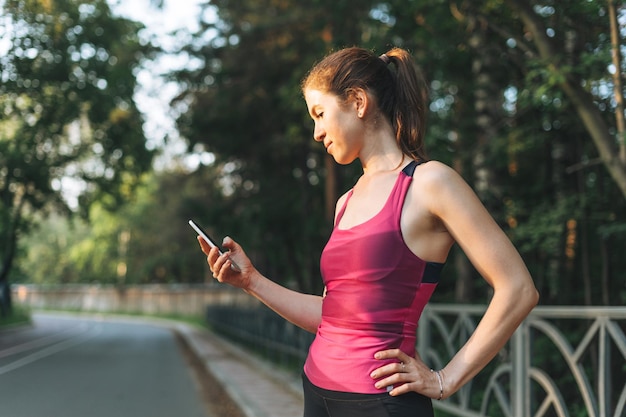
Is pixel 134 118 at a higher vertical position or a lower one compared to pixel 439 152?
higher

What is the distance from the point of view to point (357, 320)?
1688 mm

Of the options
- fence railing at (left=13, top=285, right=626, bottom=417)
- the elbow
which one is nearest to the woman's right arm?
the elbow

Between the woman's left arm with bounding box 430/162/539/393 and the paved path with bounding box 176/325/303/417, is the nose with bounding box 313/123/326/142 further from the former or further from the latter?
the paved path with bounding box 176/325/303/417

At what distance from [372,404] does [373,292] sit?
0.23 metres

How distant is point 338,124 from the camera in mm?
1826

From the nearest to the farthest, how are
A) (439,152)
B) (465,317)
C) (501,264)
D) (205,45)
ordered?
(501,264), (465,317), (439,152), (205,45)

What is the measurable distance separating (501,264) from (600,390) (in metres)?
2.93

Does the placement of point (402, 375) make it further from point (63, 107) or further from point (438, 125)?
point (63, 107)

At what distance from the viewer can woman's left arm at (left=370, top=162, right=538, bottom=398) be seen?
1.63 m

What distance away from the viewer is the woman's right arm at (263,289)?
6.75 feet

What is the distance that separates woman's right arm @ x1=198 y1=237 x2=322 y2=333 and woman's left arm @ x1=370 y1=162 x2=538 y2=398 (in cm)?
46

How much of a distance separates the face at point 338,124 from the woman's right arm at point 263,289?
0.42 metres

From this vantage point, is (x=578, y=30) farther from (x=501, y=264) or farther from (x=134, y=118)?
(x=134, y=118)

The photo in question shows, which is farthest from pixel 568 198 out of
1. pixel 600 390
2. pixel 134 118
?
pixel 134 118
